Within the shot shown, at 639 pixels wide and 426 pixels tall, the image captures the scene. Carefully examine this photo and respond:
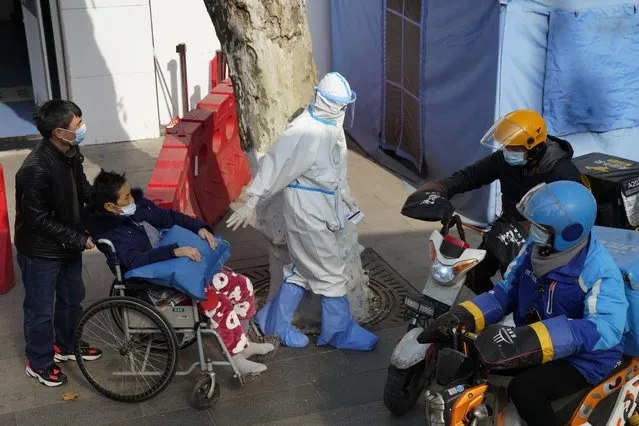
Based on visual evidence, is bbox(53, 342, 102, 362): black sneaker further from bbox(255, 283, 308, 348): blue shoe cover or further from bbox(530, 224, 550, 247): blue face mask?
bbox(530, 224, 550, 247): blue face mask

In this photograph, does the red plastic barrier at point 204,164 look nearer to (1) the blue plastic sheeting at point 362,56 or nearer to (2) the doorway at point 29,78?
(1) the blue plastic sheeting at point 362,56

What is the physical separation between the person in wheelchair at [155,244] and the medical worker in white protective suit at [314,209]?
0.38 m

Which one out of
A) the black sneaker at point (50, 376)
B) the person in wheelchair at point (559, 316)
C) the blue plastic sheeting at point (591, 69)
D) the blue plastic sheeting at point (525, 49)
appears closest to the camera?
the person in wheelchair at point (559, 316)

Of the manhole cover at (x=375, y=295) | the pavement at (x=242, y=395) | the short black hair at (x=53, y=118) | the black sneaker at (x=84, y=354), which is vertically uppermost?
the short black hair at (x=53, y=118)

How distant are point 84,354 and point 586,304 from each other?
339 centimetres

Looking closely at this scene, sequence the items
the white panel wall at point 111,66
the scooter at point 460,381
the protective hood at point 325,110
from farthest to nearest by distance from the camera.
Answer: the white panel wall at point 111,66, the protective hood at point 325,110, the scooter at point 460,381

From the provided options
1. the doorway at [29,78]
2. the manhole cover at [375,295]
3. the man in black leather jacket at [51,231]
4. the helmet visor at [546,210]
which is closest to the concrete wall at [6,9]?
the doorway at [29,78]

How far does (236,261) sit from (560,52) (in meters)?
3.44

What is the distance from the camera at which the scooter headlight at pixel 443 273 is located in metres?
4.93

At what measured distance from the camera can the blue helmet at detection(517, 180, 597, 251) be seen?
3.75 metres

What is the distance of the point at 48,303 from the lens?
17.5 ft

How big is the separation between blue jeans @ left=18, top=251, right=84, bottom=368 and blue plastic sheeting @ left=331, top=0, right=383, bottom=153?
5.54 m

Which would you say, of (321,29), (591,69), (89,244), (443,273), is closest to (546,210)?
(443,273)

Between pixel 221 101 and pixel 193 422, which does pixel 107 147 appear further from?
pixel 193 422
